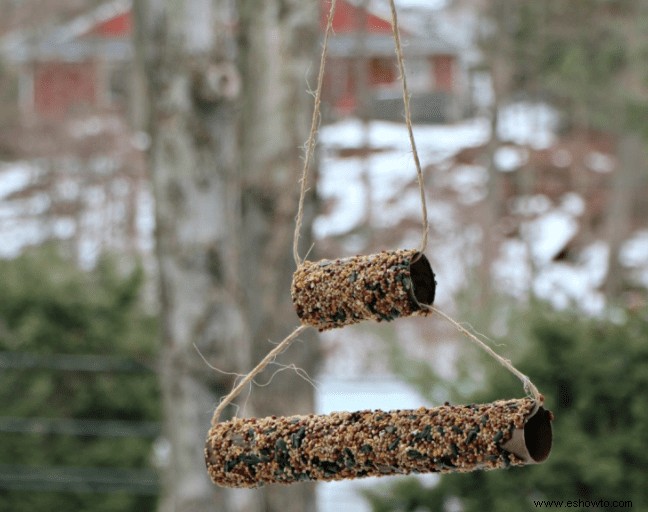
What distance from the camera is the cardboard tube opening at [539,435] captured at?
63.2 inches

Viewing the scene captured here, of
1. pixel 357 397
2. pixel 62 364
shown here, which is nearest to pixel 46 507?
pixel 62 364

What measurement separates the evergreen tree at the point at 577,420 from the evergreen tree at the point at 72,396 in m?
3.15

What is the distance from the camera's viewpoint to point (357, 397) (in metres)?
12.4

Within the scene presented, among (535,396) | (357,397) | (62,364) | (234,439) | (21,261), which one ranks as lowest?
(357,397)

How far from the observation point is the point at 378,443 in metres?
1.67

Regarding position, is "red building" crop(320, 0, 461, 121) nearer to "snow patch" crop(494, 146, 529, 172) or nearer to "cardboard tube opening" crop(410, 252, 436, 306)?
"snow patch" crop(494, 146, 529, 172)

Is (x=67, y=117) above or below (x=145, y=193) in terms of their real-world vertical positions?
A: above

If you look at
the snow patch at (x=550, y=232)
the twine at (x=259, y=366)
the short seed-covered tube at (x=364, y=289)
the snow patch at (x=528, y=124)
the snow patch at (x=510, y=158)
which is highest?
the short seed-covered tube at (x=364, y=289)

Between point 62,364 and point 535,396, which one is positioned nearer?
point 535,396

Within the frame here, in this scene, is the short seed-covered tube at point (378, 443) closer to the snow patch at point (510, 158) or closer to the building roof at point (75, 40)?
the snow patch at point (510, 158)

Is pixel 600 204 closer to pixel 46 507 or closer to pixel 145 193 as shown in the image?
pixel 145 193

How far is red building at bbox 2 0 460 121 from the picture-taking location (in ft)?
73.0

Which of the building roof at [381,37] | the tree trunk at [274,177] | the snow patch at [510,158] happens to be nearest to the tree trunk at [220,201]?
the tree trunk at [274,177]

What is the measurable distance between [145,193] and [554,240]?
25.4 feet
